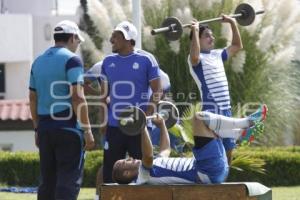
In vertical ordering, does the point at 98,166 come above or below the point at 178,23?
below

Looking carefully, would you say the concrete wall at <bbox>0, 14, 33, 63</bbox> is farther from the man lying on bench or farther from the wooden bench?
the wooden bench

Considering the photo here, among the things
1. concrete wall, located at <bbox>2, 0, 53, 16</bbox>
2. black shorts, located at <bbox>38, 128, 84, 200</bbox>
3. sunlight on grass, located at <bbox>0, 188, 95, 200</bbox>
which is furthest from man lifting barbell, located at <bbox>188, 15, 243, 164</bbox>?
concrete wall, located at <bbox>2, 0, 53, 16</bbox>

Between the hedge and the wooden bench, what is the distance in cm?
570

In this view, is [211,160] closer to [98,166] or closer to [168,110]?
[168,110]

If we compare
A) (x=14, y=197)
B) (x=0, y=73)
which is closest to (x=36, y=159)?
(x=14, y=197)

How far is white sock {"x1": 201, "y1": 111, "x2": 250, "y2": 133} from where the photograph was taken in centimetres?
728

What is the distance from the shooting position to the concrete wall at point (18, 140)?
18.8 m

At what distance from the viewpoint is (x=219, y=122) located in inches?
289

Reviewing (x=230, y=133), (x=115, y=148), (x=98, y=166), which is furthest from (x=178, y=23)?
(x=98, y=166)

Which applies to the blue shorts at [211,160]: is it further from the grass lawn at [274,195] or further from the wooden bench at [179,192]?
the grass lawn at [274,195]

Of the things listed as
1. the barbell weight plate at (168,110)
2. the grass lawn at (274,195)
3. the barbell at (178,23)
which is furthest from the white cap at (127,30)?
the grass lawn at (274,195)

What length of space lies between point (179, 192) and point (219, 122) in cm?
67

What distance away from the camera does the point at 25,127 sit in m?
18.9

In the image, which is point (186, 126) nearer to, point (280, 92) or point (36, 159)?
point (36, 159)
